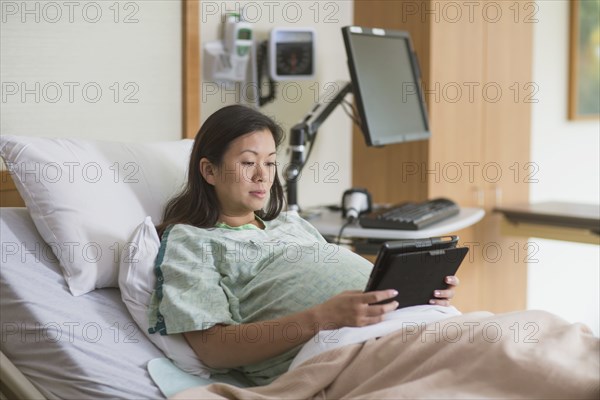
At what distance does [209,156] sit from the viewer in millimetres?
1903

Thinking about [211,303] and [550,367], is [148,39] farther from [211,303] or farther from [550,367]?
[550,367]

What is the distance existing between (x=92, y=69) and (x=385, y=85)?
1.00m

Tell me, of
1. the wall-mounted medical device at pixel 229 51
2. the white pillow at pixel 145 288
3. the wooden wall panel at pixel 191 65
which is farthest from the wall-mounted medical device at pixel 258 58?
the white pillow at pixel 145 288

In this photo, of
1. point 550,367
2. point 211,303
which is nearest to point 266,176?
point 211,303

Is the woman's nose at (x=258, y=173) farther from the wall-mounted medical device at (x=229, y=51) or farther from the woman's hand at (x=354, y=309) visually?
the wall-mounted medical device at (x=229, y=51)

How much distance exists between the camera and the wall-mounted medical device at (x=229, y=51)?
9.07 feet

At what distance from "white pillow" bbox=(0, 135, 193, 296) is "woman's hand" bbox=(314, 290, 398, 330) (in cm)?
51

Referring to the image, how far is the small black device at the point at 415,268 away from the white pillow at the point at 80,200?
61 cm

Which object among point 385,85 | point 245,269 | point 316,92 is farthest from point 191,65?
point 245,269

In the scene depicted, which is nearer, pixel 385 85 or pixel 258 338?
pixel 258 338

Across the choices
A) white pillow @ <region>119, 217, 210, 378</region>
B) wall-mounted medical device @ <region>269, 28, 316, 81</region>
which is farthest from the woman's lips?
wall-mounted medical device @ <region>269, 28, 316, 81</region>

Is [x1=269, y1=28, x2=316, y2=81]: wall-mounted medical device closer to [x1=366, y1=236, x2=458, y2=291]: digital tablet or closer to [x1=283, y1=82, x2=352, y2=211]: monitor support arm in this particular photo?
[x1=283, y1=82, x2=352, y2=211]: monitor support arm

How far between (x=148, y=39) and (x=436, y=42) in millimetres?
1223

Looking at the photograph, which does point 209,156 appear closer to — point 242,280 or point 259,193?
point 259,193
